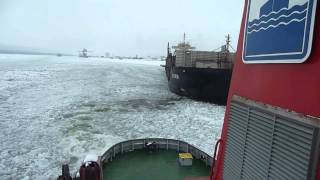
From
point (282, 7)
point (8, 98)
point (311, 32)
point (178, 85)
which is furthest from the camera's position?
point (178, 85)

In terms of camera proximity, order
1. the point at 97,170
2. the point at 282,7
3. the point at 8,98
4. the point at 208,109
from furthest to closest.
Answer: the point at 8,98 → the point at 208,109 → the point at 97,170 → the point at 282,7

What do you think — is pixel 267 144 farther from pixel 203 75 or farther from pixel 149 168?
pixel 203 75

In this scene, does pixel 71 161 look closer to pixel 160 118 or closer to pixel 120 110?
pixel 160 118

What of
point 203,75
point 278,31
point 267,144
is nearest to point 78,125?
point 203,75

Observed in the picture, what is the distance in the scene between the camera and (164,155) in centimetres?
1111

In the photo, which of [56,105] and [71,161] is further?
[56,105]

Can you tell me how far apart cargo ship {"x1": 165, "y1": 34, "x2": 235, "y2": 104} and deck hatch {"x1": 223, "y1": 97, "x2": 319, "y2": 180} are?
27400 mm

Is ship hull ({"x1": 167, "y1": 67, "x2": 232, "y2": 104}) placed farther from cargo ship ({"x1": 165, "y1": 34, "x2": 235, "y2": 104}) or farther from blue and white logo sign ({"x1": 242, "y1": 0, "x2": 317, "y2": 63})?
blue and white logo sign ({"x1": 242, "y1": 0, "x2": 317, "y2": 63})

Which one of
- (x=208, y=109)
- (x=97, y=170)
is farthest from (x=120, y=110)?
(x=97, y=170)

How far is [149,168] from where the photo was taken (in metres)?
9.89

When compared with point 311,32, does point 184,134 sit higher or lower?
lower

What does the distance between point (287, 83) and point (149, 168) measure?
25.7 ft

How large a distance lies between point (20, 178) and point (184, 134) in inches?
358

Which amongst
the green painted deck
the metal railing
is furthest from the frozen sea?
the green painted deck
